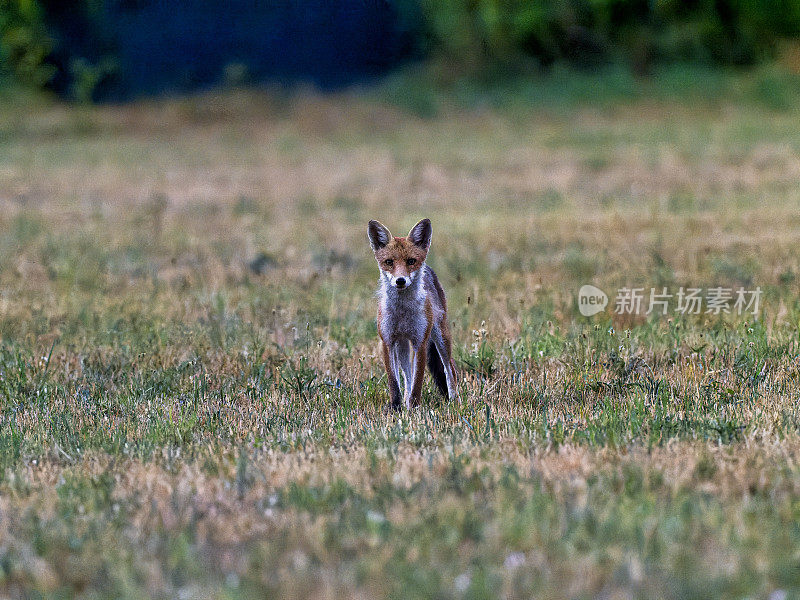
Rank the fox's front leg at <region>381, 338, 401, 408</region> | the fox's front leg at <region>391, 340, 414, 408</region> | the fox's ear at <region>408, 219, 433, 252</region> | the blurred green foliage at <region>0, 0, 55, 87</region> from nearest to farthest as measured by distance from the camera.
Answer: the fox's ear at <region>408, 219, 433, 252</region> → the fox's front leg at <region>381, 338, 401, 408</region> → the fox's front leg at <region>391, 340, 414, 408</region> → the blurred green foliage at <region>0, 0, 55, 87</region>

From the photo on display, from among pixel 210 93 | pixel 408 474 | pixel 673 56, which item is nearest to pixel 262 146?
pixel 210 93

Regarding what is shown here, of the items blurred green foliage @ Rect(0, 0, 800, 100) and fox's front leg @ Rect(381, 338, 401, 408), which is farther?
blurred green foliage @ Rect(0, 0, 800, 100)

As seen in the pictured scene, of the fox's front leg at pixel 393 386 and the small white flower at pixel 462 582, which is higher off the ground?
the fox's front leg at pixel 393 386

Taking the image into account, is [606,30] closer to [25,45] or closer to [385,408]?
[25,45]

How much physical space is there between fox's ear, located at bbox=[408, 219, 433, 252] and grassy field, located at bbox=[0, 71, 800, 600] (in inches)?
43.7

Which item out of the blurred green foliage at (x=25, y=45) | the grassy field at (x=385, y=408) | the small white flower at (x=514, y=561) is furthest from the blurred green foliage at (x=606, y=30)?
the small white flower at (x=514, y=561)

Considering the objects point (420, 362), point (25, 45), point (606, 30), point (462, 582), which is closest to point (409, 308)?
point (420, 362)

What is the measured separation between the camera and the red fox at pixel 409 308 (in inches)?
254

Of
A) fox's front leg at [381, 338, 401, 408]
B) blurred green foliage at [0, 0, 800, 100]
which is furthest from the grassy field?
blurred green foliage at [0, 0, 800, 100]

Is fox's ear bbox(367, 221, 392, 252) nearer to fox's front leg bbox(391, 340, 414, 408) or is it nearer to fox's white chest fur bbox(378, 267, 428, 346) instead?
fox's white chest fur bbox(378, 267, 428, 346)

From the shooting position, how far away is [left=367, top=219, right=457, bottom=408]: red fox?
6.44 metres

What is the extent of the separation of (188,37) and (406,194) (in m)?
22.6

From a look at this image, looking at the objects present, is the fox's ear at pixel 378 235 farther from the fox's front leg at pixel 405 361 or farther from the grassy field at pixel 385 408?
the grassy field at pixel 385 408

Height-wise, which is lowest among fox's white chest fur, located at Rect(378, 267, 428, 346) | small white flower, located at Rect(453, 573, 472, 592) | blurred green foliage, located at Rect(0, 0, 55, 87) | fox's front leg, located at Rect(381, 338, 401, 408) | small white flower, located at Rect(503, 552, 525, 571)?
small white flower, located at Rect(453, 573, 472, 592)
